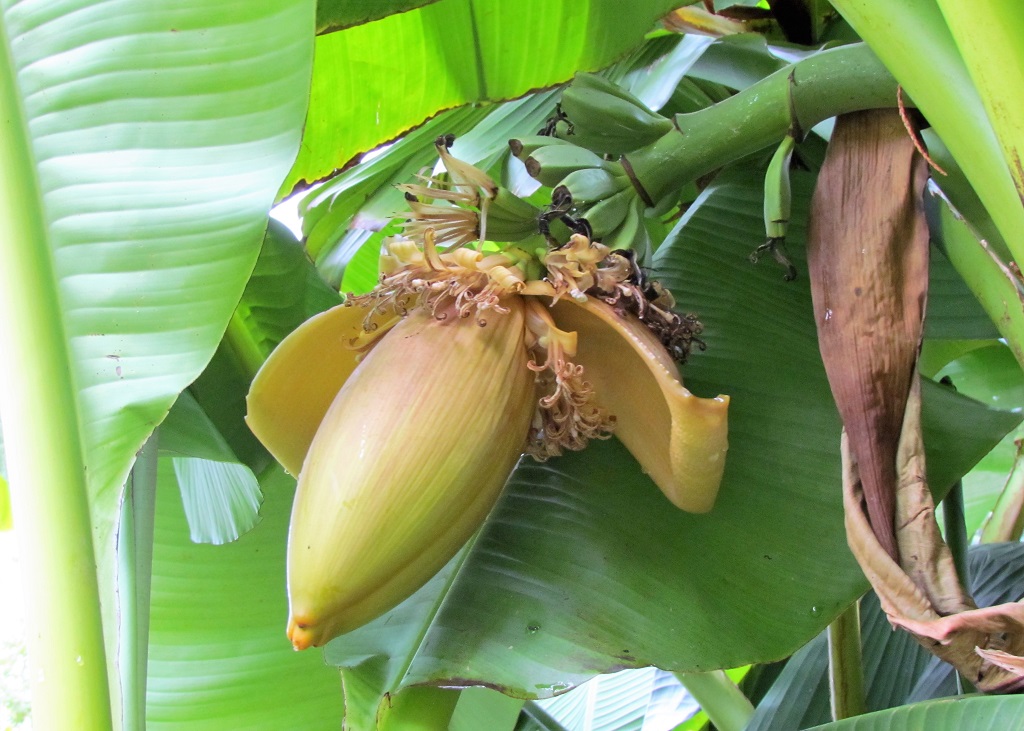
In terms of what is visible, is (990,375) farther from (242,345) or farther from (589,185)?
(242,345)

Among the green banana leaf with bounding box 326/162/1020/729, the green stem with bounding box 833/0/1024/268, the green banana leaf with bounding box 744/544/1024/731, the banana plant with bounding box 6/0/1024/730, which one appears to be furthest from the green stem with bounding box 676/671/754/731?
the green stem with bounding box 833/0/1024/268

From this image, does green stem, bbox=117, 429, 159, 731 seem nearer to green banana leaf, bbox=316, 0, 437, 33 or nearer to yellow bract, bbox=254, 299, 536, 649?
yellow bract, bbox=254, 299, 536, 649

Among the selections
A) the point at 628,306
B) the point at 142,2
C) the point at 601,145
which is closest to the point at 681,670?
the point at 628,306

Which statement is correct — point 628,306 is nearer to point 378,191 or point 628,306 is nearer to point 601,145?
point 601,145

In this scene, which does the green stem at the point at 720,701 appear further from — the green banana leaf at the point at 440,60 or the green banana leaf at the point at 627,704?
the green banana leaf at the point at 440,60

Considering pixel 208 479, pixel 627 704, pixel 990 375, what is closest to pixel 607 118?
pixel 208 479

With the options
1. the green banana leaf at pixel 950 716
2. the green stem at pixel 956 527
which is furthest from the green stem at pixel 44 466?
the green stem at pixel 956 527
